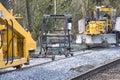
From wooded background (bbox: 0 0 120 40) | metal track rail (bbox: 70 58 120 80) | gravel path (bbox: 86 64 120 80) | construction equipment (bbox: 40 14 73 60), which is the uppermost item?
wooded background (bbox: 0 0 120 40)

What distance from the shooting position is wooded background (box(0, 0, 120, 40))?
29.6 metres

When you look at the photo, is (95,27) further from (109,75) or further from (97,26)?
(109,75)

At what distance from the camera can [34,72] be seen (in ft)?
40.5

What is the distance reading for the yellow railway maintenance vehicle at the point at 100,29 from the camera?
25.3 m

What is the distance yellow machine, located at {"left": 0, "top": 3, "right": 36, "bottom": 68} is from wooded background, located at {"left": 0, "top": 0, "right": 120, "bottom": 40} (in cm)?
1383

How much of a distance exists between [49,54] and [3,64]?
6268 millimetres

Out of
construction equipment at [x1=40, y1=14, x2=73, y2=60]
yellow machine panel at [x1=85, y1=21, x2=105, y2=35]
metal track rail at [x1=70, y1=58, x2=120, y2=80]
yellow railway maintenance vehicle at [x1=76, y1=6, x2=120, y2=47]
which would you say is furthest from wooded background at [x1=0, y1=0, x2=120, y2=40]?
metal track rail at [x1=70, y1=58, x2=120, y2=80]

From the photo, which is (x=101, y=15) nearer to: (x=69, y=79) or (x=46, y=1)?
(x=46, y=1)

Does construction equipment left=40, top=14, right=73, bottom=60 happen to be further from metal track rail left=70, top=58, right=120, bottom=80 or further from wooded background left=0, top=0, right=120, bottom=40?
wooded background left=0, top=0, right=120, bottom=40

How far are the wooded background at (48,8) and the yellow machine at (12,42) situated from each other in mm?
13828

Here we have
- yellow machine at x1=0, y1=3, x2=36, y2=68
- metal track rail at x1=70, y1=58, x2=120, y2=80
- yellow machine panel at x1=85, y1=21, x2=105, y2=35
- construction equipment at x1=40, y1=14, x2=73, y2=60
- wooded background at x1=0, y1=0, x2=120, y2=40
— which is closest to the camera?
metal track rail at x1=70, y1=58, x2=120, y2=80

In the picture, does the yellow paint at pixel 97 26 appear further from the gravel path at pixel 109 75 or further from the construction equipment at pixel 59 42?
the gravel path at pixel 109 75

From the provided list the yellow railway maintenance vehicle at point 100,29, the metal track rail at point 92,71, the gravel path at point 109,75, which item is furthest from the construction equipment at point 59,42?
the yellow railway maintenance vehicle at point 100,29

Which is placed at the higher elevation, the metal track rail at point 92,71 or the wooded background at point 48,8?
the wooded background at point 48,8
